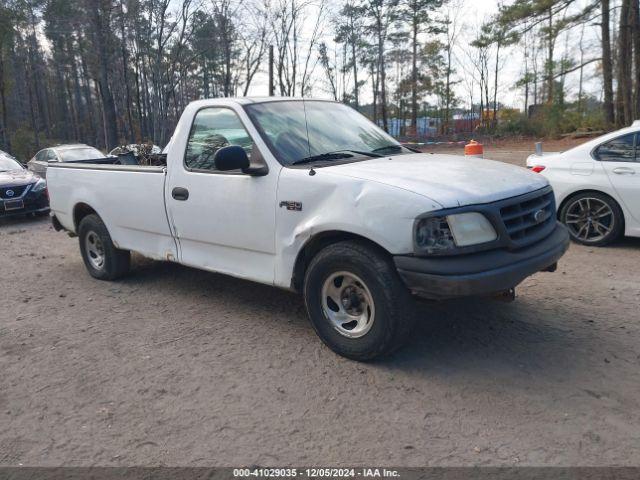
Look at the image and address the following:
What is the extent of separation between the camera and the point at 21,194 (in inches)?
460

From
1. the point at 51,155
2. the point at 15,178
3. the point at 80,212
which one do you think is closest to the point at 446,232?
the point at 80,212

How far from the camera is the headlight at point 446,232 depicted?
3.44 meters

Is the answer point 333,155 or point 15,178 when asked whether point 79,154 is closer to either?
point 15,178

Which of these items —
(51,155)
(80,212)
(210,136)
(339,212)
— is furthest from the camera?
(51,155)

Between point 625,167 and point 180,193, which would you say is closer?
point 180,193

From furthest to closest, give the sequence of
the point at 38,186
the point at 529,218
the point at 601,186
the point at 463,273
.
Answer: the point at 38,186, the point at 601,186, the point at 529,218, the point at 463,273

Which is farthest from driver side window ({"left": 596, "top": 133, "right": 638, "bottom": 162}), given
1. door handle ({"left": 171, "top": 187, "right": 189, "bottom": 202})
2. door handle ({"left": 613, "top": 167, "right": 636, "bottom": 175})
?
door handle ({"left": 171, "top": 187, "right": 189, "bottom": 202})

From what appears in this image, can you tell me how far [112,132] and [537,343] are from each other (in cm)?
2804

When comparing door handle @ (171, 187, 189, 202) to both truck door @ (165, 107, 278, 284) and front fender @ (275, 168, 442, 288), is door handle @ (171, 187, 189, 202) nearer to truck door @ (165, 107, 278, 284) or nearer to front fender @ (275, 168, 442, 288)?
truck door @ (165, 107, 278, 284)

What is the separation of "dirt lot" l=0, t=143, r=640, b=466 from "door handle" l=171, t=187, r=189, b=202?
3.52 ft

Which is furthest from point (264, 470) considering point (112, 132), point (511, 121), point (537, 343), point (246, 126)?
point (511, 121)

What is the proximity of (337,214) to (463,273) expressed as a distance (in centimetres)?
93

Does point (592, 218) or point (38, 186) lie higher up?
point (38, 186)

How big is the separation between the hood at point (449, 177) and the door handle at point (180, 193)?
1.47 meters
